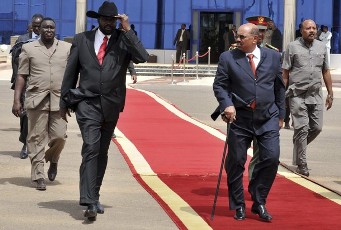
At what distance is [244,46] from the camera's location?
1180 cm

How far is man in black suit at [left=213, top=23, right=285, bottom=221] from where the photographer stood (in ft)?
38.2

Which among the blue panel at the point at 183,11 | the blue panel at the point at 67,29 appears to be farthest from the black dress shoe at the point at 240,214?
the blue panel at the point at 67,29

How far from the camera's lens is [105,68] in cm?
1170

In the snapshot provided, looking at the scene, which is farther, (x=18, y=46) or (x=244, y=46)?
(x=18, y=46)

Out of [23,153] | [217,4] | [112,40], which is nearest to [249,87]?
[112,40]

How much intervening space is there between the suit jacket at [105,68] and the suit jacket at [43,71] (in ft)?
6.49

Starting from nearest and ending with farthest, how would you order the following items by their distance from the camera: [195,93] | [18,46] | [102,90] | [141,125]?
[102,90]
[18,46]
[141,125]
[195,93]

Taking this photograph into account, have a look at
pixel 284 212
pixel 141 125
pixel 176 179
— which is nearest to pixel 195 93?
pixel 141 125

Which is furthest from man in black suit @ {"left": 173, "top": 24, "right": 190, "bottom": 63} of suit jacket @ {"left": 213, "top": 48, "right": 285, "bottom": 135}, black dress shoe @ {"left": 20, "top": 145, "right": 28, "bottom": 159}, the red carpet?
suit jacket @ {"left": 213, "top": 48, "right": 285, "bottom": 135}

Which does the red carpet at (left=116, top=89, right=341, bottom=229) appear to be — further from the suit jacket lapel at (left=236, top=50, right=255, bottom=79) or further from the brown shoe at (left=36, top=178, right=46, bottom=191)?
the suit jacket lapel at (left=236, top=50, right=255, bottom=79)

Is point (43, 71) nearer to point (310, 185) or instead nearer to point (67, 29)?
point (310, 185)

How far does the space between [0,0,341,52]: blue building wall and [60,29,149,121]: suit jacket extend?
49534mm

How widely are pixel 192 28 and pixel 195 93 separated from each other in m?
25.5

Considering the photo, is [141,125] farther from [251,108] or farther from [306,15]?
[306,15]
